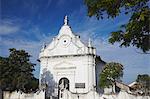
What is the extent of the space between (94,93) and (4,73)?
326 inches

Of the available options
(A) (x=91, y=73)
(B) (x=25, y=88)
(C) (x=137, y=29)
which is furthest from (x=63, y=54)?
(C) (x=137, y=29)

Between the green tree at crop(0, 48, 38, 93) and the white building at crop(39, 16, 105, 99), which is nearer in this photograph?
the green tree at crop(0, 48, 38, 93)

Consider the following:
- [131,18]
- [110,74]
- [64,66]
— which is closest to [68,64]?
[64,66]

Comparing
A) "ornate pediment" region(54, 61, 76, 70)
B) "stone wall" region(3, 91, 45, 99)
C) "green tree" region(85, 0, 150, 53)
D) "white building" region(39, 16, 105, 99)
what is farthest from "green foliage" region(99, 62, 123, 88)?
"green tree" region(85, 0, 150, 53)

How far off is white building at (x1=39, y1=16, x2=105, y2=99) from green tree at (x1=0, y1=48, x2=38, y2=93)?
9.88 ft

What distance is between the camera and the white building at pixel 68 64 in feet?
84.6

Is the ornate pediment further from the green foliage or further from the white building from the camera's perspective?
the green foliage

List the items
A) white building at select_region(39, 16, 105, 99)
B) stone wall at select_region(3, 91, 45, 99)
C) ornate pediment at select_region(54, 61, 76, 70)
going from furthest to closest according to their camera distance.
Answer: ornate pediment at select_region(54, 61, 76, 70)
white building at select_region(39, 16, 105, 99)
stone wall at select_region(3, 91, 45, 99)

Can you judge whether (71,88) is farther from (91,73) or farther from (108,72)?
(108,72)

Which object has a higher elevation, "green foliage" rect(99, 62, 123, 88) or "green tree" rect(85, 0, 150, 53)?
"green tree" rect(85, 0, 150, 53)

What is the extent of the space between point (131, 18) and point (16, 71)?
55.9 feet

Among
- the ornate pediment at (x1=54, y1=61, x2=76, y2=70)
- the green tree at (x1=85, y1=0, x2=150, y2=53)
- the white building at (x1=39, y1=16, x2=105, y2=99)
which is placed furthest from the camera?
the ornate pediment at (x1=54, y1=61, x2=76, y2=70)

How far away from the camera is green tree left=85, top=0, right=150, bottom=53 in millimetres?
8117

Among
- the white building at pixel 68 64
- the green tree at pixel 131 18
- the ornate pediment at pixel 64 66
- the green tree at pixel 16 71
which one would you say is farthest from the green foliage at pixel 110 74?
the green tree at pixel 131 18
